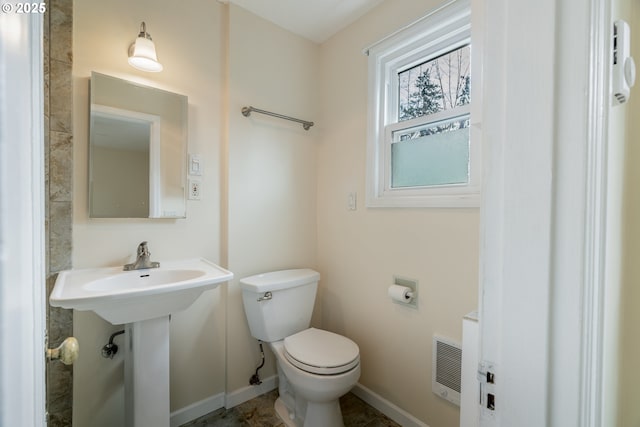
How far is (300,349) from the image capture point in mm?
1491

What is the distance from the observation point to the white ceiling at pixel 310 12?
66.3 inches

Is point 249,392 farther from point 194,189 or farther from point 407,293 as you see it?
point 194,189

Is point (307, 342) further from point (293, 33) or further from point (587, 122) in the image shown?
point (293, 33)

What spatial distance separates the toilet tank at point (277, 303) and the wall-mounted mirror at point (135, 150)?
1.94 feet

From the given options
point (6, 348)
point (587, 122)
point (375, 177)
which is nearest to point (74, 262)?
point (6, 348)

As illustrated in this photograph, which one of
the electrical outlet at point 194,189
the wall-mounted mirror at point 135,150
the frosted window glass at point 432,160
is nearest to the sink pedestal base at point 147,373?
the wall-mounted mirror at point 135,150

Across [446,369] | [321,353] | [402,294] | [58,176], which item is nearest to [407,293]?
[402,294]

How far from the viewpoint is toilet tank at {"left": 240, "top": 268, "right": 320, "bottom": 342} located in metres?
1.62

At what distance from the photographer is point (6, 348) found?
219 mm

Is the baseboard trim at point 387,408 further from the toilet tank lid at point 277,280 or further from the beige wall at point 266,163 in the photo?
the toilet tank lid at point 277,280

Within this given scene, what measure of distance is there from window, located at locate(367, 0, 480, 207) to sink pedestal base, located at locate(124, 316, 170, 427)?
130 cm

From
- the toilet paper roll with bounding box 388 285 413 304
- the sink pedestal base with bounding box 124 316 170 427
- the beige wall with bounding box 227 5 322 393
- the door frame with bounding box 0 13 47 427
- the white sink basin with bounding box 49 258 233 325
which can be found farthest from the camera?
the beige wall with bounding box 227 5 322 393

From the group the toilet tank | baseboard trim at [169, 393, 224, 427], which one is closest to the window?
the toilet tank

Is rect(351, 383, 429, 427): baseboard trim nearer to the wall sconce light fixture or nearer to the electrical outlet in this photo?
the electrical outlet
